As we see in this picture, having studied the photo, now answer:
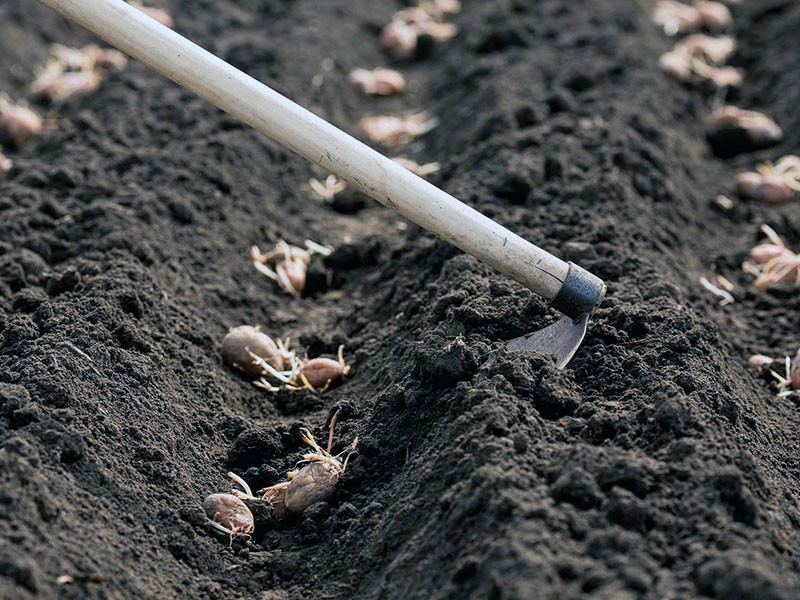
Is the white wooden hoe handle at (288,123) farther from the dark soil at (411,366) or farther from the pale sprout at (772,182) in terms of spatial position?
the pale sprout at (772,182)

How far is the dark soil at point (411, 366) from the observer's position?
2293 millimetres

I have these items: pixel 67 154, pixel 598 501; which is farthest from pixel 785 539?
pixel 67 154

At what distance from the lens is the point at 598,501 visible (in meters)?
2.30

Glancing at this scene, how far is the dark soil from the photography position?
229 cm

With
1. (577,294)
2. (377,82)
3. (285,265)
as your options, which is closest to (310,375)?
(285,265)

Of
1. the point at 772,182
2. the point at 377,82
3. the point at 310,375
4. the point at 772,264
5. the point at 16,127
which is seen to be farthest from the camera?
the point at 377,82

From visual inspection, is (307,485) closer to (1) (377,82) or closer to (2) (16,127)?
(2) (16,127)

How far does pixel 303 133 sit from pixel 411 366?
73cm

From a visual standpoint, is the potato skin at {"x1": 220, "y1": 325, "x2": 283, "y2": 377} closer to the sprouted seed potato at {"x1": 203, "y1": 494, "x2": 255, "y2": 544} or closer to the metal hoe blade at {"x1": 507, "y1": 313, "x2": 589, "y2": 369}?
the sprouted seed potato at {"x1": 203, "y1": 494, "x2": 255, "y2": 544}

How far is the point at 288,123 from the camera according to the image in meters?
2.85

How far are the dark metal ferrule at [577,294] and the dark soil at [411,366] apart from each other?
121mm

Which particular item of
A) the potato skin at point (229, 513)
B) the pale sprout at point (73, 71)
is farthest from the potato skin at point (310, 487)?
the pale sprout at point (73, 71)

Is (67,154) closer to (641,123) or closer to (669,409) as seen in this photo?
(641,123)

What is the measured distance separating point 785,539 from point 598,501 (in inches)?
18.9
